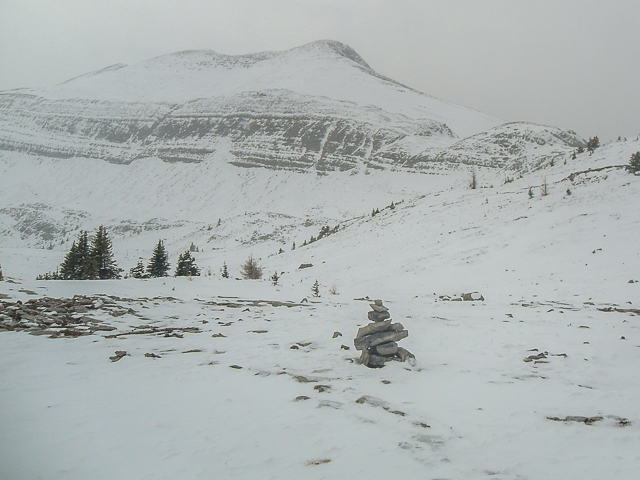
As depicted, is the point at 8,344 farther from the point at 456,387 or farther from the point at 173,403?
the point at 456,387

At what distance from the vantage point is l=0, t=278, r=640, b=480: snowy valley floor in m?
4.01

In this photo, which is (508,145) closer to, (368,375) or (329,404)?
(368,375)

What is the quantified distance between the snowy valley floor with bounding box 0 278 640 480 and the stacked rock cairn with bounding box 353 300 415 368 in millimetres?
307

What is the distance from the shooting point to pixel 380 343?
8.14 metres

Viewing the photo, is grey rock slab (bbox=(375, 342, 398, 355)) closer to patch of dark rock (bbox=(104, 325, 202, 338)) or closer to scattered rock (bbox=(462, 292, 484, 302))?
patch of dark rock (bbox=(104, 325, 202, 338))

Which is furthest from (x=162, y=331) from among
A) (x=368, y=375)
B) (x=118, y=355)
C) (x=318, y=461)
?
(x=318, y=461)

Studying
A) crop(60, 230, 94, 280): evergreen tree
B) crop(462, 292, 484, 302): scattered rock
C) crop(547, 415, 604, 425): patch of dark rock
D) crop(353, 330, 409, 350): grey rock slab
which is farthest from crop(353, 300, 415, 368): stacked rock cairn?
crop(60, 230, 94, 280): evergreen tree

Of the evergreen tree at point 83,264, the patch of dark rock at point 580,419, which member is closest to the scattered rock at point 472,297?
the patch of dark rock at point 580,419

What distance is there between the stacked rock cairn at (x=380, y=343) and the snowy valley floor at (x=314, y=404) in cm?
31

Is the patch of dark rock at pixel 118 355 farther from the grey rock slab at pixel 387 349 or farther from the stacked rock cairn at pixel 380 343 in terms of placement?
the grey rock slab at pixel 387 349

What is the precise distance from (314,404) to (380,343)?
2811mm

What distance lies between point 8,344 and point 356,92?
196 meters

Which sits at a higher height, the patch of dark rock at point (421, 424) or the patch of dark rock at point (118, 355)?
the patch of dark rock at point (118, 355)

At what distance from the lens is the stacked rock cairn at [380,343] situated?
310 inches
